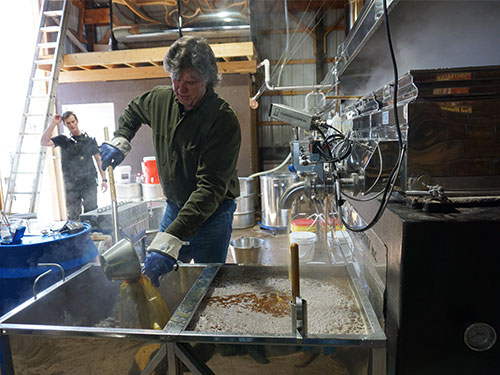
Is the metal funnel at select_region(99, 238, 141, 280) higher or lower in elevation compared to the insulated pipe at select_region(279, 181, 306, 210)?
lower

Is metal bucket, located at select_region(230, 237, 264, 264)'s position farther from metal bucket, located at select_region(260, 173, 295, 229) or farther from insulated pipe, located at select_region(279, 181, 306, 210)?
metal bucket, located at select_region(260, 173, 295, 229)

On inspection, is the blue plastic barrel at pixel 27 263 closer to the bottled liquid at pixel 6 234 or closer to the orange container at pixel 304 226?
the bottled liquid at pixel 6 234

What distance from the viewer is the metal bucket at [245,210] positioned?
5141mm

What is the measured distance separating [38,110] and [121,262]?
18.9 ft

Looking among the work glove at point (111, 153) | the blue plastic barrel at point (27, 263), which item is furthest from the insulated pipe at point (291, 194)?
the blue plastic barrel at point (27, 263)

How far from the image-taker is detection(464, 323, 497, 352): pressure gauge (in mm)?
812

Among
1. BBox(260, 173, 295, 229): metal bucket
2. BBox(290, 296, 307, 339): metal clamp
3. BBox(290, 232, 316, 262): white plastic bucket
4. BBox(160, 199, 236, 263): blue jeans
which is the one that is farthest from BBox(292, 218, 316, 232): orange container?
BBox(290, 296, 307, 339): metal clamp

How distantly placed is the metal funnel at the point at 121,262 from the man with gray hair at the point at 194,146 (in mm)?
226

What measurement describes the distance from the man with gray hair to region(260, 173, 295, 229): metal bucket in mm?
3049

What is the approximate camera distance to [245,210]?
17.3 feet

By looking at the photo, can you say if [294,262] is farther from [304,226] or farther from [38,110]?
[38,110]

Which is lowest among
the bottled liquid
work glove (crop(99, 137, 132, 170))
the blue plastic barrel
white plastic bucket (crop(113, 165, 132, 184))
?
the blue plastic barrel

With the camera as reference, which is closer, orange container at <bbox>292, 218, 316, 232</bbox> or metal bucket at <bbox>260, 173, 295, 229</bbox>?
orange container at <bbox>292, 218, 316, 232</bbox>

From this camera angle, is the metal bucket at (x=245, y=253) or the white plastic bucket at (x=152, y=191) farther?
the white plastic bucket at (x=152, y=191)
